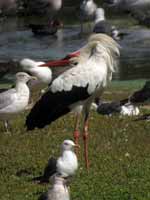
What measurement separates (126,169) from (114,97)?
7.04 m

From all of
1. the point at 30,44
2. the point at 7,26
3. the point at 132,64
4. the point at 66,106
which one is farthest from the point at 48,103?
the point at 7,26

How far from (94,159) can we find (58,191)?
10.8ft

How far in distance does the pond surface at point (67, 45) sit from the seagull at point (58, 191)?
11.8 m

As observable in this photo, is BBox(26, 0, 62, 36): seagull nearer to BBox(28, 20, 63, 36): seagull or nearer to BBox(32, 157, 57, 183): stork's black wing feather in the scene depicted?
BBox(28, 20, 63, 36): seagull

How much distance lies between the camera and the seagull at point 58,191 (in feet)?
24.9

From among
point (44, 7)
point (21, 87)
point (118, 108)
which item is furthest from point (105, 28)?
point (21, 87)

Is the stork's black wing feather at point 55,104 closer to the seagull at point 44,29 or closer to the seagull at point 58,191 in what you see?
the seagull at point 58,191

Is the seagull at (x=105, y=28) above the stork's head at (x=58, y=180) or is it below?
below

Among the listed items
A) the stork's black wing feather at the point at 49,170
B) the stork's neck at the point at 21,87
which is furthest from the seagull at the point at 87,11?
the stork's black wing feather at the point at 49,170

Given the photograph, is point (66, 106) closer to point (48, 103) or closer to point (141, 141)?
point (48, 103)

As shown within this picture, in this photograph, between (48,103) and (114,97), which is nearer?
(48,103)

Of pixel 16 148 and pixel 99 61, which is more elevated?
pixel 99 61

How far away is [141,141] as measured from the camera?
39.1 feet

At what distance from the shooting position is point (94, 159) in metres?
10.9
